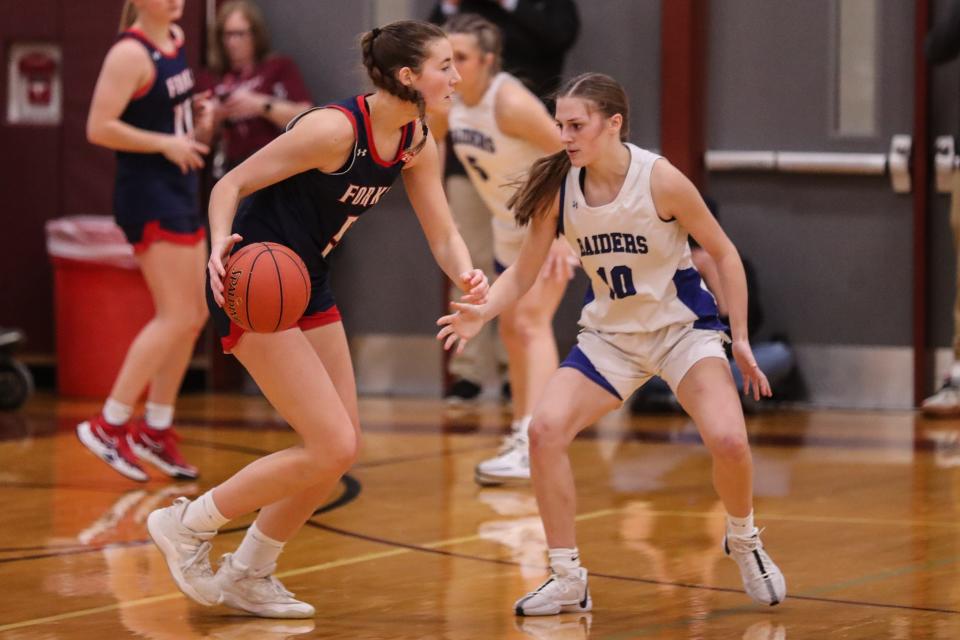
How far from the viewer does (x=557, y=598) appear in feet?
13.3

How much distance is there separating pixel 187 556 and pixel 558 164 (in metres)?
1.51

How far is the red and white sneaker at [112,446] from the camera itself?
6.10 m

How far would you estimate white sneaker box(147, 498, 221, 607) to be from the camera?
405cm

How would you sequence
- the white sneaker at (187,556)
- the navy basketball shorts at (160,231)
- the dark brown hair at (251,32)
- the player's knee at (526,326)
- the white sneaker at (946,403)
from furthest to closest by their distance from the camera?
the dark brown hair at (251,32), the white sneaker at (946,403), the player's knee at (526,326), the navy basketball shorts at (160,231), the white sneaker at (187,556)

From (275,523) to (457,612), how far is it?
539 mm

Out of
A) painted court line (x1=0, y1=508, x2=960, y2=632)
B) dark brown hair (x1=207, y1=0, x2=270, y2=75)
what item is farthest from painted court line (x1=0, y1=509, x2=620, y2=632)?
dark brown hair (x1=207, y1=0, x2=270, y2=75)

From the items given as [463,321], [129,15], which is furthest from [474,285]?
[129,15]

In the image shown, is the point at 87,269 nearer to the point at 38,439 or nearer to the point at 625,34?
the point at 38,439

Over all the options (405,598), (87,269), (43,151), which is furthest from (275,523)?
(43,151)

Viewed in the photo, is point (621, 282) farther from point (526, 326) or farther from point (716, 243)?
point (526, 326)

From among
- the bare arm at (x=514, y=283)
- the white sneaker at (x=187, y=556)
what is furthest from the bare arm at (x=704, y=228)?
the white sneaker at (x=187, y=556)

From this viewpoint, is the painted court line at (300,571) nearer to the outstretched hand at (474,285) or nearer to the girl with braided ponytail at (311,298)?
the girl with braided ponytail at (311,298)

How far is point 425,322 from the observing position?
9.40 m

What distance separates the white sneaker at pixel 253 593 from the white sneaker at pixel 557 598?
572 millimetres
